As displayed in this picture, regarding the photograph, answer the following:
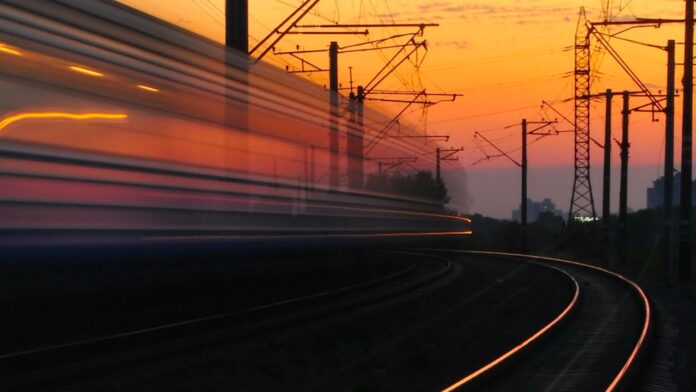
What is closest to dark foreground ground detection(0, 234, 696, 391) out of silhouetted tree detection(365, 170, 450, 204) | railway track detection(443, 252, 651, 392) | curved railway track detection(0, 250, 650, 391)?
curved railway track detection(0, 250, 650, 391)

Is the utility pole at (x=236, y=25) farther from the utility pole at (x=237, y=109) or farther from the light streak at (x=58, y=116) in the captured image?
the light streak at (x=58, y=116)

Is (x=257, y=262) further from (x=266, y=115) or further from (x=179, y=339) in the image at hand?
(x=179, y=339)

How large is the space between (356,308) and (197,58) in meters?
6.78

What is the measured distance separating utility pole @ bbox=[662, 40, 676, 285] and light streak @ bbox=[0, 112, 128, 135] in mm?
23818

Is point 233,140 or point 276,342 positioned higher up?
point 233,140

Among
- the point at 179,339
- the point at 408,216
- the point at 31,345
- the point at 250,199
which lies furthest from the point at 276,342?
the point at 408,216

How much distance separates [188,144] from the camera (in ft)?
40.4

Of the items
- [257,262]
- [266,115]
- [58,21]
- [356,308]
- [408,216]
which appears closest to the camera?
[58,21]

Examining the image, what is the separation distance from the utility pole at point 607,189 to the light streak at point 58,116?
40152 mm

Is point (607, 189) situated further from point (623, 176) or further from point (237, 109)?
point (237, 109)

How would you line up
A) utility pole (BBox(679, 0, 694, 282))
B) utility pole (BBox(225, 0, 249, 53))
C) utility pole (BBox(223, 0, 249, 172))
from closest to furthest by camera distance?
utility pole (BBox(223, 0, 249, 172)) → utility pole (BBox(225, 0, 249, 53)) → utility pole (BBox(679, 0, 694, 282))

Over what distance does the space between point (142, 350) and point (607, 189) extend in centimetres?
4305

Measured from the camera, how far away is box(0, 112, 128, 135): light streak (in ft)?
29.4

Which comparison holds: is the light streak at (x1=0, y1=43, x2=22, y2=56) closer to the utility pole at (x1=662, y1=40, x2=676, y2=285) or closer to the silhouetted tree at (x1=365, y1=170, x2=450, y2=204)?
the silhouetted tree at (x1=365, y1=170, x2=450, y2=204)
